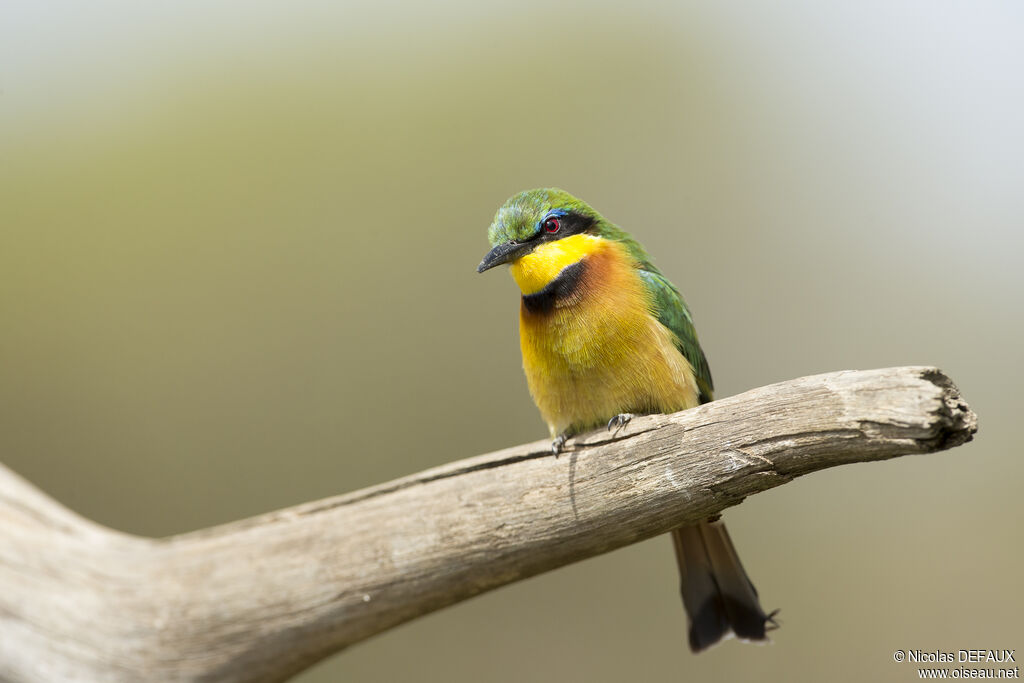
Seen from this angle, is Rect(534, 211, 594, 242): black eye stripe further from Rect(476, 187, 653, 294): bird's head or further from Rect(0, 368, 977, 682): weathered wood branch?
Rect(0, 368, 977, 682): weathered wood branch

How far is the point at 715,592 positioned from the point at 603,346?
3.01 feet

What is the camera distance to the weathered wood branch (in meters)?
1.80

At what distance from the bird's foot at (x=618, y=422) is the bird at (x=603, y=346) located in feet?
0.58

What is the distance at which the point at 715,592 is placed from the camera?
8.36 ft

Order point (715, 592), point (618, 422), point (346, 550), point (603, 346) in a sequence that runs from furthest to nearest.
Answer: point (715, 592)
point (603, 346)
point (618, 422)
point (346, 550)

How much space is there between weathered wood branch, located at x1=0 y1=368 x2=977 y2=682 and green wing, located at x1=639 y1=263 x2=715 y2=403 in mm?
655

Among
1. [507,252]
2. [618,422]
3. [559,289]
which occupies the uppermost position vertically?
[507,252]

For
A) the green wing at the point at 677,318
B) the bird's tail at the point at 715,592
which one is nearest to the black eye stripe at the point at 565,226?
the green wing at the point at 677,318

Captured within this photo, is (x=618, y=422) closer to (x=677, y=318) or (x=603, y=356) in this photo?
(x=603, y=356)

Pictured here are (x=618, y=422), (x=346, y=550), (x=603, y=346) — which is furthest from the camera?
(x=603, y=346)

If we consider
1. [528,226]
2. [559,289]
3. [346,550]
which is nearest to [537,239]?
[528,226]

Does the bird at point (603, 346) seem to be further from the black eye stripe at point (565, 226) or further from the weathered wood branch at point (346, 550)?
the weathered wood branch at point (346, 550)

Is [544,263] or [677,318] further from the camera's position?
[677,318]

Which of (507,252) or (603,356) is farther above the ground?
(507,252)
